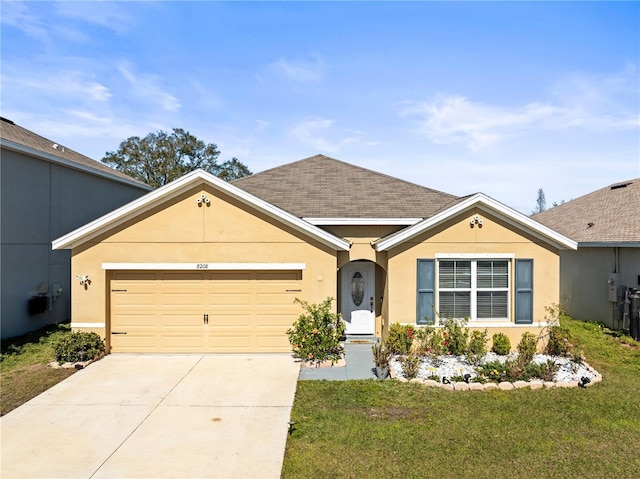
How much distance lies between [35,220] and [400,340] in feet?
40.1

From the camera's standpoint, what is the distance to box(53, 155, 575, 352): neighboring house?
34.5 feet

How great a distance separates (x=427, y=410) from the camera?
7.11 meters

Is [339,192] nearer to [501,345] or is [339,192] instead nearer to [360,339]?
[360,339]

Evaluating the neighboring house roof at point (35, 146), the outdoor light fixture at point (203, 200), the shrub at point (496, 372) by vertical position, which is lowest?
the shrub at point (496, 372)

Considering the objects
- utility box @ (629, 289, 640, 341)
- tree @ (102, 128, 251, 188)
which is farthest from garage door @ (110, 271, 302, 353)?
tree @ (102, 128, 251, 188)

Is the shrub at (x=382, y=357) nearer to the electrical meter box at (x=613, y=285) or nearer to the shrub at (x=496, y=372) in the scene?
the shrub at (x=496, y=372)

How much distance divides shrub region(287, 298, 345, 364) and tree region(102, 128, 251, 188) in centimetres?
3414

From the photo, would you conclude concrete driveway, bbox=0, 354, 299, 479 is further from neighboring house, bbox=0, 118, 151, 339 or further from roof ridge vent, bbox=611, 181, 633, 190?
roof ridge vent, bbox=611, 181, 633, 190

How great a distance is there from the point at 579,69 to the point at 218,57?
11.7m

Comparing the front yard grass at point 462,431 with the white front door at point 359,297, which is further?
the white front door at point 359,297

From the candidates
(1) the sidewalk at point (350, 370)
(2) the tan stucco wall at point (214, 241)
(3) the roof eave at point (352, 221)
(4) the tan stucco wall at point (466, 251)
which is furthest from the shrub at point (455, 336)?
(3) the roof eave at point (352, 221)

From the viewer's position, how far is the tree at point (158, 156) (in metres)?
40.5

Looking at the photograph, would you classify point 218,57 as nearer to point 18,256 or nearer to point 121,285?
point 121,285

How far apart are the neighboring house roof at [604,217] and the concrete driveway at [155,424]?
38.7 feet
